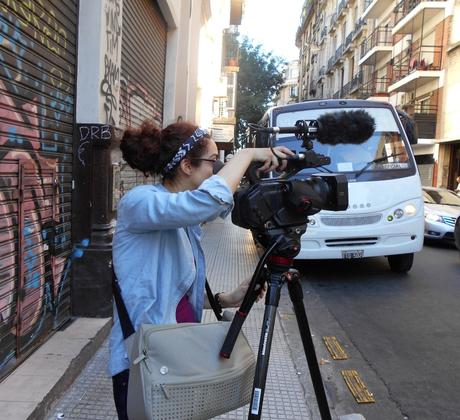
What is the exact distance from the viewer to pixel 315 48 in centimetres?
5706

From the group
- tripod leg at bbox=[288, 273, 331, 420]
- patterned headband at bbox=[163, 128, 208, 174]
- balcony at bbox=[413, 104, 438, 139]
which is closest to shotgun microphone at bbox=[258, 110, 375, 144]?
patterned headband at bbox=[163, 128, 208, 174]

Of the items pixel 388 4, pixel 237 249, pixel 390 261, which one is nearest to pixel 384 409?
pixel 390 261

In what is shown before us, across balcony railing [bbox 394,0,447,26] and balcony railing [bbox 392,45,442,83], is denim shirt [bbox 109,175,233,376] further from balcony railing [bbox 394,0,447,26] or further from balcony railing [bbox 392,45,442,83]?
balcony railing [bbox 394,0,447,26]

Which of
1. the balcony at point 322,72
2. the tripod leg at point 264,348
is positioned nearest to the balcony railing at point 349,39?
the balcony at point 322,72

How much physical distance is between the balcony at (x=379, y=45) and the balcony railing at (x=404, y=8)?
1390 mm

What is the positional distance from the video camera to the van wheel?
6.04 m

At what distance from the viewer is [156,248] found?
1.73 m

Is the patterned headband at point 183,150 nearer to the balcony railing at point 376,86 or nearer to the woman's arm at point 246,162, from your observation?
the woman's arm at point 246,162

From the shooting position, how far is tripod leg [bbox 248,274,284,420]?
67.0 inches

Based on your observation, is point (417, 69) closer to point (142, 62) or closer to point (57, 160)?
point (142, 62)

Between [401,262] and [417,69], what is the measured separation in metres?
19.5

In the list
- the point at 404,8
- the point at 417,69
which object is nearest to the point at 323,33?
the point at 404,8

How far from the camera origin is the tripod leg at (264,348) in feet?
5.58

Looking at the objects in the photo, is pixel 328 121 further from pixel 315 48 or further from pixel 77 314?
pixel 315 48
